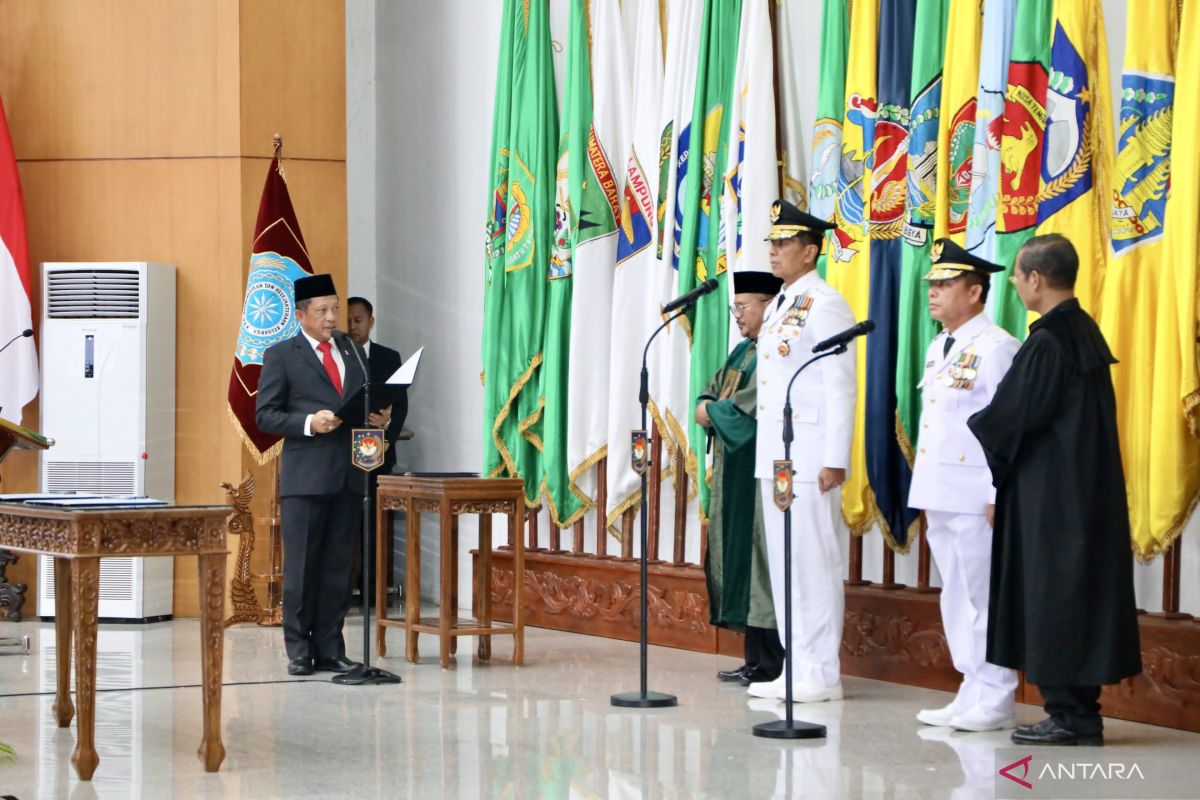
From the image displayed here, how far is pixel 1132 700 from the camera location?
17.5 ft

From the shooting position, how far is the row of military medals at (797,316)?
562 cm

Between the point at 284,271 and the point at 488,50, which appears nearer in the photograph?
the point at 284,271

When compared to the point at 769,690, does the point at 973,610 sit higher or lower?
higher

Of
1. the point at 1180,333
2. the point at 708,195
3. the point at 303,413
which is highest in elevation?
the point at 708,195

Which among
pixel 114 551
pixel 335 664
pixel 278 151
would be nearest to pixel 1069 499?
pixel 114 551

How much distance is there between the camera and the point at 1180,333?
201 inches

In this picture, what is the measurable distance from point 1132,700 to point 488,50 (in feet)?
16.2

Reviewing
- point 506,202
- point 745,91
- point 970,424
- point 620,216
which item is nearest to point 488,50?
point 506,202

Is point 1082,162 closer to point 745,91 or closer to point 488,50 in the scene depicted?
point 745,91

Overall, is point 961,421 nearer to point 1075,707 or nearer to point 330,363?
point 1075,707

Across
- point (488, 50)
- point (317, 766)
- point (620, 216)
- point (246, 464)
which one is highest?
point (488, 50)

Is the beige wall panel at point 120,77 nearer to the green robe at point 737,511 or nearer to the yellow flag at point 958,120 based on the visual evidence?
the green robe at point 737,511

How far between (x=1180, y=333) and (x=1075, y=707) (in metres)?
1.19

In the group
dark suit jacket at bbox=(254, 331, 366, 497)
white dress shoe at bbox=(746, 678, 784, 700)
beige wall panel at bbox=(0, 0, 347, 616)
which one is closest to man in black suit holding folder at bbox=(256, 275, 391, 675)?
dark suit jacket at bbox=(254, 331, 366, 497)
